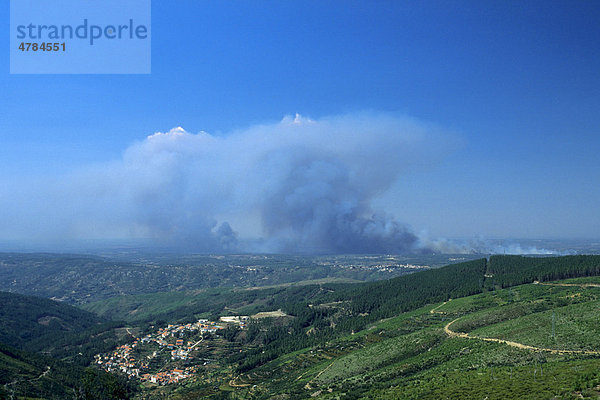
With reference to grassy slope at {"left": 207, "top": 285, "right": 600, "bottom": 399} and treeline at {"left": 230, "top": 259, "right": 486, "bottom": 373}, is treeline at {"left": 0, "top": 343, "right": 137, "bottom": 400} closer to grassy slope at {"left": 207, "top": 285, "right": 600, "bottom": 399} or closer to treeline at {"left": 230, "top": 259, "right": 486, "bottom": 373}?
grassy slope at {"left": 207, "top": 285, "right": 600, "bottom": 399}

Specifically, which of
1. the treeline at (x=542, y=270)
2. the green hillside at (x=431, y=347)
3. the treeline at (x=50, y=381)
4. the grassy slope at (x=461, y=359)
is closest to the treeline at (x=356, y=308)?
the green hillside at (x=431, y=347)

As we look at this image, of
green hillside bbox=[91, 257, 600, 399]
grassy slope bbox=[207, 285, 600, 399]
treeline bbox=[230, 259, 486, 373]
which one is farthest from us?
treeline bbox=[230, 259, 486, 373]

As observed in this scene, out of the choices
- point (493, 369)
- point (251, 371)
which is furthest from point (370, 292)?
point (493, 369)

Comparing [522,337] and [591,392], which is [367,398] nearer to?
[591,392]

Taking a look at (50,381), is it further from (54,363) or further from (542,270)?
(542,270)

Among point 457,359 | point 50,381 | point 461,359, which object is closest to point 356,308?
point 457,359

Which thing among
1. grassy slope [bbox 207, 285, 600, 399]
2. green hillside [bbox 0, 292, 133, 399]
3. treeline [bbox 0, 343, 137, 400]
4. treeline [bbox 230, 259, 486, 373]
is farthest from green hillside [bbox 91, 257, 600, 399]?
green hillside [bbox 0, 292, 133, 399]
